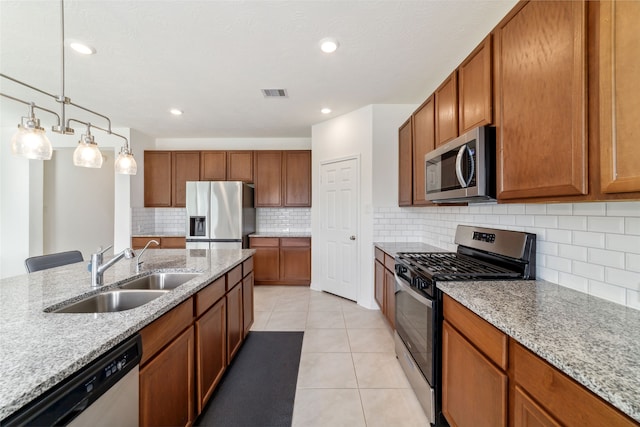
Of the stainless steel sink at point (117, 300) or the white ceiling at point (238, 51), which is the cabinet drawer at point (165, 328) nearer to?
the stainless steel sink at point (117, 300)

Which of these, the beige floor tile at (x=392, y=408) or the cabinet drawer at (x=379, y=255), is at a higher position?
the cabinet drawer at (x=379, y=255)

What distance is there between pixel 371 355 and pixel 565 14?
2.46 metres

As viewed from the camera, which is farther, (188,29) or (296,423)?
(188,29)

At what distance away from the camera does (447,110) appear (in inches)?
80.4

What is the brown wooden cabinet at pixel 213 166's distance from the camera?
4.72 m

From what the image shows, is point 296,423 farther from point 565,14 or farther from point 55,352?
point 565,14

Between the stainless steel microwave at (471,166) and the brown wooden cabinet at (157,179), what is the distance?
15.0 ft

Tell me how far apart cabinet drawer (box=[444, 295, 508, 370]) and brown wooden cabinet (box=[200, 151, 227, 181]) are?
4266 millimetres

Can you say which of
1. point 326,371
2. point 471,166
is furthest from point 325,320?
point 471,166

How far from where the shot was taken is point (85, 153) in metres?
1.83

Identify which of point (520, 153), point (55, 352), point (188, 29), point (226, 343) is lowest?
point (226, 343)

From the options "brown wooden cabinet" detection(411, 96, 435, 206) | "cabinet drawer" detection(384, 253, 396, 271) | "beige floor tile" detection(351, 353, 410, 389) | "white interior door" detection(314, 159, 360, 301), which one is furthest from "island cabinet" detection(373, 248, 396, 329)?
"brown wooden cabinet" detection(411, 96, 435, 206)

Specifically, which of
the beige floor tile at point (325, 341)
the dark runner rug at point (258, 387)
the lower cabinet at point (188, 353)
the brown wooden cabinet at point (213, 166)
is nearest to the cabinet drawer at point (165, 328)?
the lower cabinet at point (188, 353)

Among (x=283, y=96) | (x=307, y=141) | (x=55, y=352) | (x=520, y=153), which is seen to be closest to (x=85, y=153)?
(x=55, y=352)
